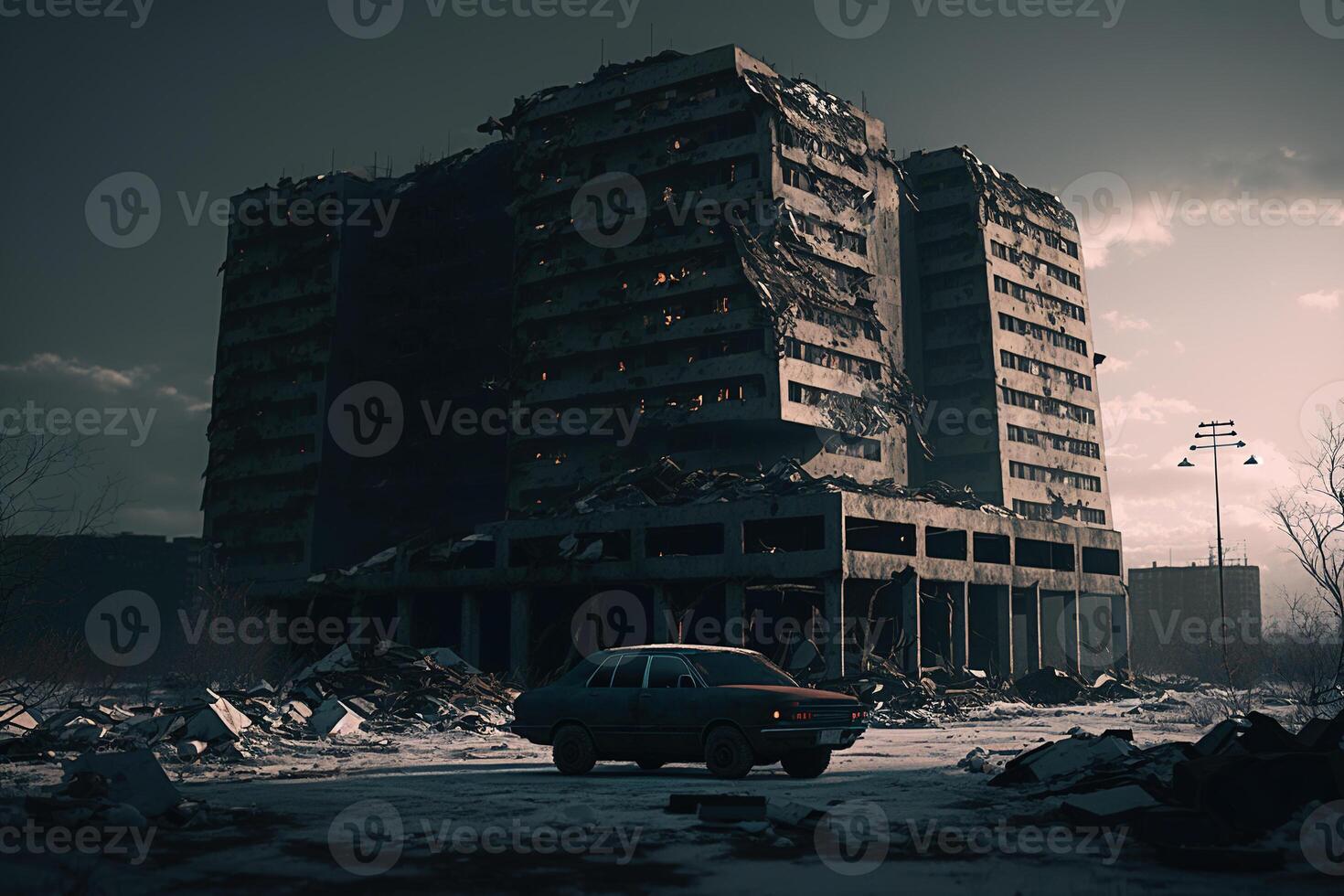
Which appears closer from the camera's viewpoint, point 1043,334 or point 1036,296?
point 1043,334

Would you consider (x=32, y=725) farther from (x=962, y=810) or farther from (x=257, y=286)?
(x=257, y=286)

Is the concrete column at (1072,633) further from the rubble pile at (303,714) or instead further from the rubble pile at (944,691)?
the rubble pile at (303,714)

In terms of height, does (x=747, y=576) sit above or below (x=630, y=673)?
above

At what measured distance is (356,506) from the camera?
311 ft

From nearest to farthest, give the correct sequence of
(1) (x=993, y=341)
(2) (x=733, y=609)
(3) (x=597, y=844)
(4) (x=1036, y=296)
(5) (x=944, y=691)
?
(3) (x=597, y=844), (5) (x=944, y=691), (2) (x=733, y=609), (1) (x=993, y=341), (4) (x=1036, y=296)

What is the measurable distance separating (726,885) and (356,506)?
296 ft

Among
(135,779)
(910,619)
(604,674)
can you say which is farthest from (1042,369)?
(135,779)

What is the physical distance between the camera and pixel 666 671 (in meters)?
15.9

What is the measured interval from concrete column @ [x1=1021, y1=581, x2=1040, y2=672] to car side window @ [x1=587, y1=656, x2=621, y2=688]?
52.7 m

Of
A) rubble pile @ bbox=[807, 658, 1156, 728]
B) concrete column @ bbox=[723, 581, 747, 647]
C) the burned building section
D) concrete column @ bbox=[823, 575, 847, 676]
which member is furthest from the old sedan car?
concrete column @ bbox=[723, 581, 747, 647]

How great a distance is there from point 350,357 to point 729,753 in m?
85.6

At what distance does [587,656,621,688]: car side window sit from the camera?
1634cm

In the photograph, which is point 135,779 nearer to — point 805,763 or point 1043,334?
point 805,763

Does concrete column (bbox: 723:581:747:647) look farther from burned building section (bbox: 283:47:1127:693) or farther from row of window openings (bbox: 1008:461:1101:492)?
row of window openings (bbox: 1008:461:1101:492)
